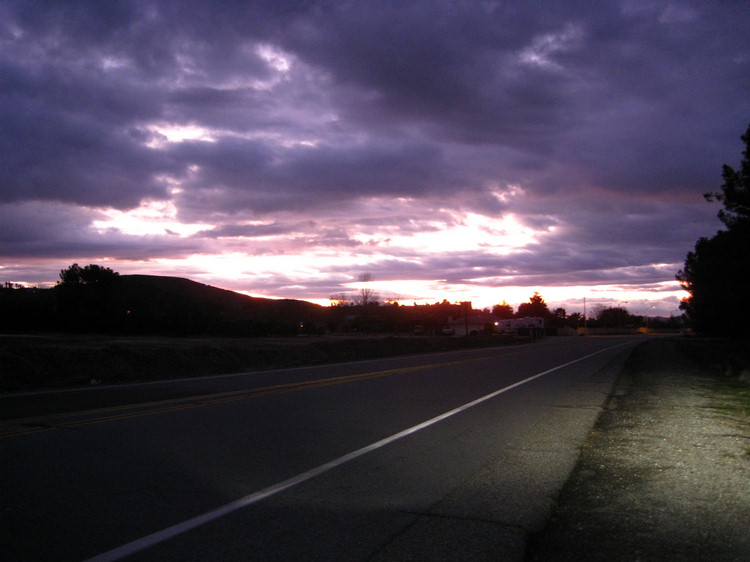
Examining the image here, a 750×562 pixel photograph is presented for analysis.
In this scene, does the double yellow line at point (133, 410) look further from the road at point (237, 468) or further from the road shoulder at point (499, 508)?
the road shoulder at point (499, 508)

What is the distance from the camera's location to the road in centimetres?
540

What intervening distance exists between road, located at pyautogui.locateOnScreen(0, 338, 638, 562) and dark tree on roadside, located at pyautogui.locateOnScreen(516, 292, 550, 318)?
179 meters

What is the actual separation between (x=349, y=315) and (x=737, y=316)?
314ft

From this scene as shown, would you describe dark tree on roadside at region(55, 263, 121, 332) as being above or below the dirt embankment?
→ above

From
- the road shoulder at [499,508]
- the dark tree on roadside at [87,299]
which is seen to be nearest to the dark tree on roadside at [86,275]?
the dark tree on roadside at [87,299]

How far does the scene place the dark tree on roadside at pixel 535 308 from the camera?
622ft

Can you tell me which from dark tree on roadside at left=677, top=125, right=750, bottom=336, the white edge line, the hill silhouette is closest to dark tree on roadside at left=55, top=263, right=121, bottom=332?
the hill silhouette

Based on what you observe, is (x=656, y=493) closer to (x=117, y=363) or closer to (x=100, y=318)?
(x=117, y=363)

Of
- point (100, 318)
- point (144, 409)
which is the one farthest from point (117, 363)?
point (100, 318)

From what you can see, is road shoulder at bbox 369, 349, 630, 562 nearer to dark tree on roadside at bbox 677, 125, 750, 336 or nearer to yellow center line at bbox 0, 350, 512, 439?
yellow center line at bbox 0, 350, 512, 439

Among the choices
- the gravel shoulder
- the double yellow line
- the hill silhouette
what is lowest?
the double yellow line

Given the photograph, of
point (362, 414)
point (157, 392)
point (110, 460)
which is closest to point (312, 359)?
point (157, 392)

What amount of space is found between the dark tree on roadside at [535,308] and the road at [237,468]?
17926 cm

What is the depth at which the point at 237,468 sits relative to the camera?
7883 millimetres
